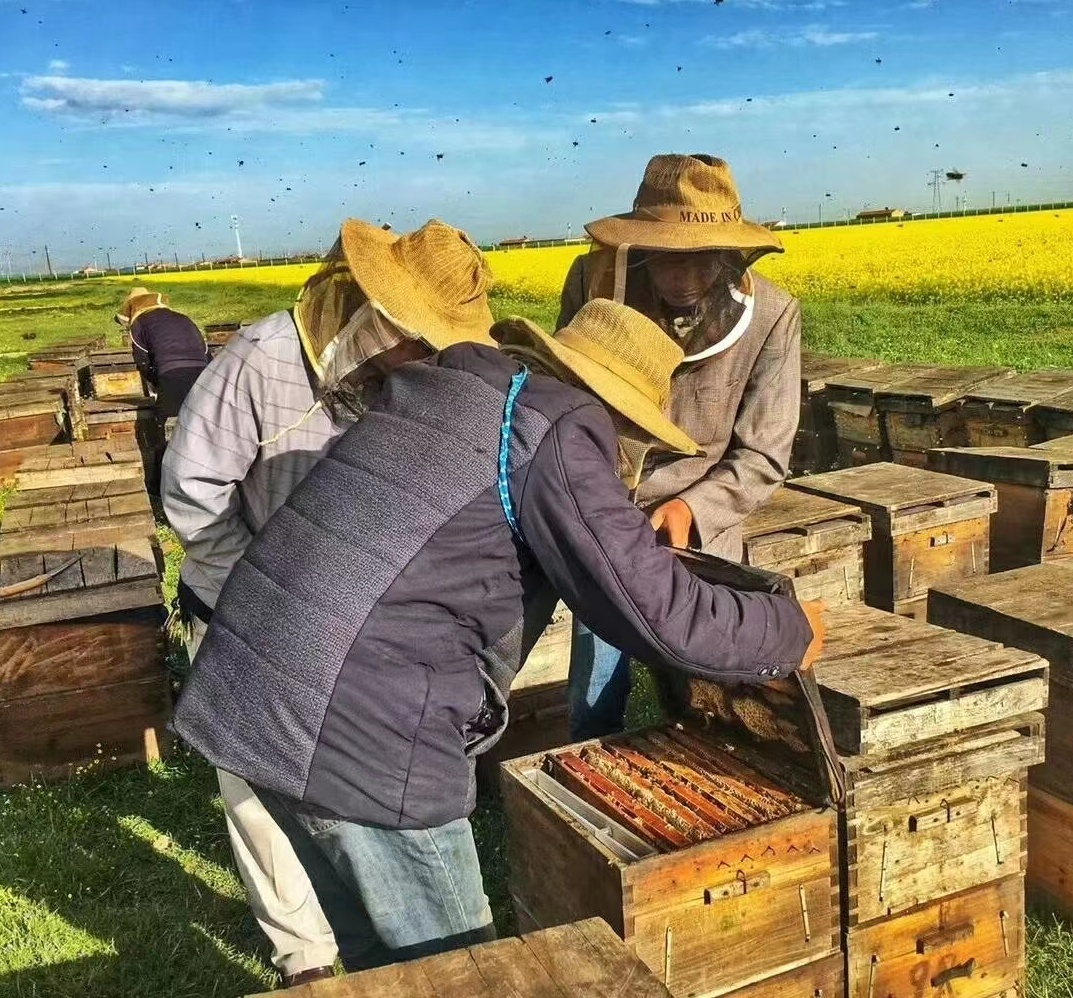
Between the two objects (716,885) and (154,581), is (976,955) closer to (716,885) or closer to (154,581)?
(716,885)

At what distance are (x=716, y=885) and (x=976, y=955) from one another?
2.77 ft

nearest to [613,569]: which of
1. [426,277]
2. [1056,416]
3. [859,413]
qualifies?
[426,277]

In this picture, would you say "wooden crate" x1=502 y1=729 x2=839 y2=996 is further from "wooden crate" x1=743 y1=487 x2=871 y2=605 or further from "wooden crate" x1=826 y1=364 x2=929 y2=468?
"wooden crate" x1=826 y1=364 x2=929 y2=468

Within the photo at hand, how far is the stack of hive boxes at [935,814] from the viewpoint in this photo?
2.37 metres

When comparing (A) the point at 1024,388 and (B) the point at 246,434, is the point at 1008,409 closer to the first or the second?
(A) the point at 1024,388

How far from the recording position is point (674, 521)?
307 centimetres

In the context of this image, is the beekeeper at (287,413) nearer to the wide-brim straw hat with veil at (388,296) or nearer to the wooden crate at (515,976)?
the wide-brim straw hat with veil at (388,296)

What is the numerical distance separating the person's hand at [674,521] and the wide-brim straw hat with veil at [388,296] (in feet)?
2.63

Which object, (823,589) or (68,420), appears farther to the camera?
(68,420)

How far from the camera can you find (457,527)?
1.87m

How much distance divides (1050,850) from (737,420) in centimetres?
156

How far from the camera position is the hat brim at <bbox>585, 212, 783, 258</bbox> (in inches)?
115

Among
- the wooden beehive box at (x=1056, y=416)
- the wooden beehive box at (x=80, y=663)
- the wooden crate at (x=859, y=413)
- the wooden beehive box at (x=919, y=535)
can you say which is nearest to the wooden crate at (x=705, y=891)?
the wooden beehive box at (x=919, y=535)

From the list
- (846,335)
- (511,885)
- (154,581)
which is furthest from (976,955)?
(846,335)
